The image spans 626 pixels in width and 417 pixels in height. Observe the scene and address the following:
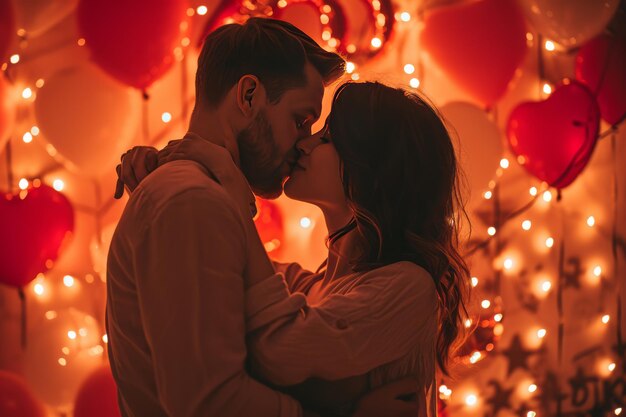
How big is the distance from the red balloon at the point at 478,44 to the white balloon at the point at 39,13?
1133mm

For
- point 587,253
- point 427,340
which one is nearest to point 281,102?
point 427,340

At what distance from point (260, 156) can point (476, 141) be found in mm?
1140

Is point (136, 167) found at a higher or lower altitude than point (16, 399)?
higher

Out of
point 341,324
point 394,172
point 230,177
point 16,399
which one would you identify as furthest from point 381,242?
point 16,399

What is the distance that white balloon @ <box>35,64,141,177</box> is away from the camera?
2.19m

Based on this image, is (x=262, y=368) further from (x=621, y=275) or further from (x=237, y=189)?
(x=621, y=275)

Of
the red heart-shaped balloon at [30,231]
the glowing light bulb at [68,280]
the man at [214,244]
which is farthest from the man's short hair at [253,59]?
the glowing light bulb at [68,280]

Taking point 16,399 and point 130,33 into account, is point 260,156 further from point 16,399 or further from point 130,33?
A: point 16,399

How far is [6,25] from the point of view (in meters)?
2.20

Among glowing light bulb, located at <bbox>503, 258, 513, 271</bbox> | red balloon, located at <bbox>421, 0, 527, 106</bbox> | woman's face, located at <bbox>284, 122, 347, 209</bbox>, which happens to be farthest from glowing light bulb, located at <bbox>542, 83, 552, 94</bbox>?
woman's face, located at <bbox>284, 122, 347, 209</bbox>

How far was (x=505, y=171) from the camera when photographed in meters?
2.90

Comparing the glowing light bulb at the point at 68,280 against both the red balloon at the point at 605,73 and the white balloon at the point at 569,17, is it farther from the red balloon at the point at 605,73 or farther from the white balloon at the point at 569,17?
the red balloon at the point at 605,73

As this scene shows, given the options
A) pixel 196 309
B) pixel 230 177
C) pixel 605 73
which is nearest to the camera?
pixel 196 309

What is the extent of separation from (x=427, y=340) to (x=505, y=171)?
5.17ft
